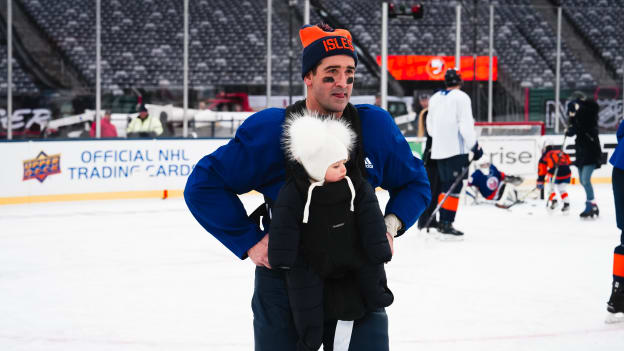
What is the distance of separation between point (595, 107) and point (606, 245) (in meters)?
2.34

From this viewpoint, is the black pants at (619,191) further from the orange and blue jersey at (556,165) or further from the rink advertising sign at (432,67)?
the rink advertising sign at (432,67)

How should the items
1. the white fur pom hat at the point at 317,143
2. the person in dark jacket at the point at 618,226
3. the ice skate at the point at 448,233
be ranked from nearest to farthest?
the white fur pom hat at the point at 317,143, the person in dark jacket at the point at 618,226, the ice skate at the point at 448,233

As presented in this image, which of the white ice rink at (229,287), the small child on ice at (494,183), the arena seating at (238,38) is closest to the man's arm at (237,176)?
the white ice rink at (229,287)

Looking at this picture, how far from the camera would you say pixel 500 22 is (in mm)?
14938

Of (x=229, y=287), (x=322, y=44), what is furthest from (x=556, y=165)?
(x=322, y=44)

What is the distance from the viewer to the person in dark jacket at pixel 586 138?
375 inches

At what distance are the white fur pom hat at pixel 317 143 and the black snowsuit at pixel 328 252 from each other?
0.04 metres

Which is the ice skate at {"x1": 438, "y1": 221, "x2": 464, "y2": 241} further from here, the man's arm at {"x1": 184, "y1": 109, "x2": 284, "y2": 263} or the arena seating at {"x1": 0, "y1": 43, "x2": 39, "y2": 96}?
the arena seating at {"x1": 0, "y1": 43, "x2": 39, "y2": 96}

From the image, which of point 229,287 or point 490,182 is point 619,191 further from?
point 490,182

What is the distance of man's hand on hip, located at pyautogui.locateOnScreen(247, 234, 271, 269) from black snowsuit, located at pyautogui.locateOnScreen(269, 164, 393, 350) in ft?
0.23

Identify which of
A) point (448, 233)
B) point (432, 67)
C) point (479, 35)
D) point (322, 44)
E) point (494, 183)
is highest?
point (479, 35)

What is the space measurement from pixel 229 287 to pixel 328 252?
3.83m

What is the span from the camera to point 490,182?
1084 centimetres

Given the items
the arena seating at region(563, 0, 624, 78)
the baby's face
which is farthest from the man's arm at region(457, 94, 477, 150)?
the arena seating at region(563, 0, 624, 78)
